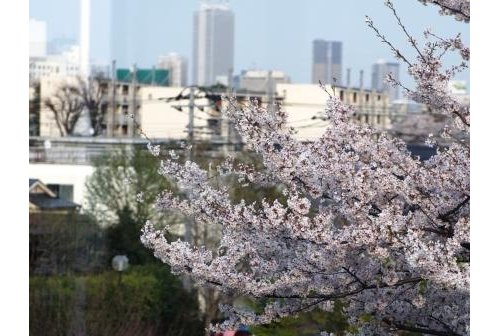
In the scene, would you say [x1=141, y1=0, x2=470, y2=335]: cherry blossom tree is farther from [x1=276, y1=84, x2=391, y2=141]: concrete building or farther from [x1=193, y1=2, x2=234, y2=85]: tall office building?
[x1=276, y1=84, x2=391, y2=141]: concrete building

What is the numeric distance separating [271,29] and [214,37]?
0.23 m

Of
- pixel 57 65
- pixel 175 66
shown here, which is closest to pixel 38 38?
pixel 175 66

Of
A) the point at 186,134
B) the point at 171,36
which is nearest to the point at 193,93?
the point at 186,134

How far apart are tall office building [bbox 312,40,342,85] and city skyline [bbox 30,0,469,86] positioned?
3 centimetres

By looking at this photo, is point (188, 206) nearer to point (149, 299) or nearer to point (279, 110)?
point (279, 110)

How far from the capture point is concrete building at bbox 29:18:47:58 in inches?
183

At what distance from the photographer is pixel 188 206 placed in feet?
5.69

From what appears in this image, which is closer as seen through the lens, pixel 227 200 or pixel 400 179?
pixel 400 179

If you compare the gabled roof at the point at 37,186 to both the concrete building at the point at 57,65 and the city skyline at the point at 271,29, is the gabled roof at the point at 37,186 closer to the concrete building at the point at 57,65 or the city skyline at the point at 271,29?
the concrete building at the point at 57,65

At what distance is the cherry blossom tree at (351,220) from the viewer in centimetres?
150

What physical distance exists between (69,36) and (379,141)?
11.3 ft

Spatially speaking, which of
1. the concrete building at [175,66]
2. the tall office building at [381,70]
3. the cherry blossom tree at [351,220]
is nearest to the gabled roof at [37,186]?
the concrete building at [175,66]

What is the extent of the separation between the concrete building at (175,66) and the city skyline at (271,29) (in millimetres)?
47

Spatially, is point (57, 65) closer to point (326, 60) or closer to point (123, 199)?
point (123, 199)
